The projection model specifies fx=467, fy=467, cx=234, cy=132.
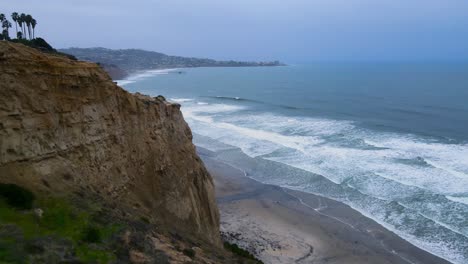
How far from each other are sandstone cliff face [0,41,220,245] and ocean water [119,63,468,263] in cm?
1538

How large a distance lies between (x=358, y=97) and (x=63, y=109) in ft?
281

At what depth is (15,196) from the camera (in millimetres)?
13375

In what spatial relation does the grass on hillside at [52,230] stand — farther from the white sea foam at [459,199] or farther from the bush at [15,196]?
the white sea foam at [459,199]

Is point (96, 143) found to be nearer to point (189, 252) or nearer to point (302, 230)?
point (189, 252)

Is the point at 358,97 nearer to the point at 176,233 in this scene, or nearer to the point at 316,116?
the point at 316,116

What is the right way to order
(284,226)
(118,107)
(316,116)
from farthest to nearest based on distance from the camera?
(316,116), (284,226), (118,107)

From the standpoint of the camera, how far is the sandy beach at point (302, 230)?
88.6ft

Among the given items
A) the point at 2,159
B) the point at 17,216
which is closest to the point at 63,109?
the point at 2,159

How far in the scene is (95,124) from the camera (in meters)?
17.6

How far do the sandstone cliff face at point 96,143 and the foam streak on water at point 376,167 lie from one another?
14.8 metres

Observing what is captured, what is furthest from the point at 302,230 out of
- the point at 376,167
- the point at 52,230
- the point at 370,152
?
the point at 52,230

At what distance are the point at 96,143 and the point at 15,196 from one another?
4.45 m

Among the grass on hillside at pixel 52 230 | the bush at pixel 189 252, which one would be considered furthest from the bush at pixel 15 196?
the bush at pixel 189 252

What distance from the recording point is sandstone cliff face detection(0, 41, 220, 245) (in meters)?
14.8
